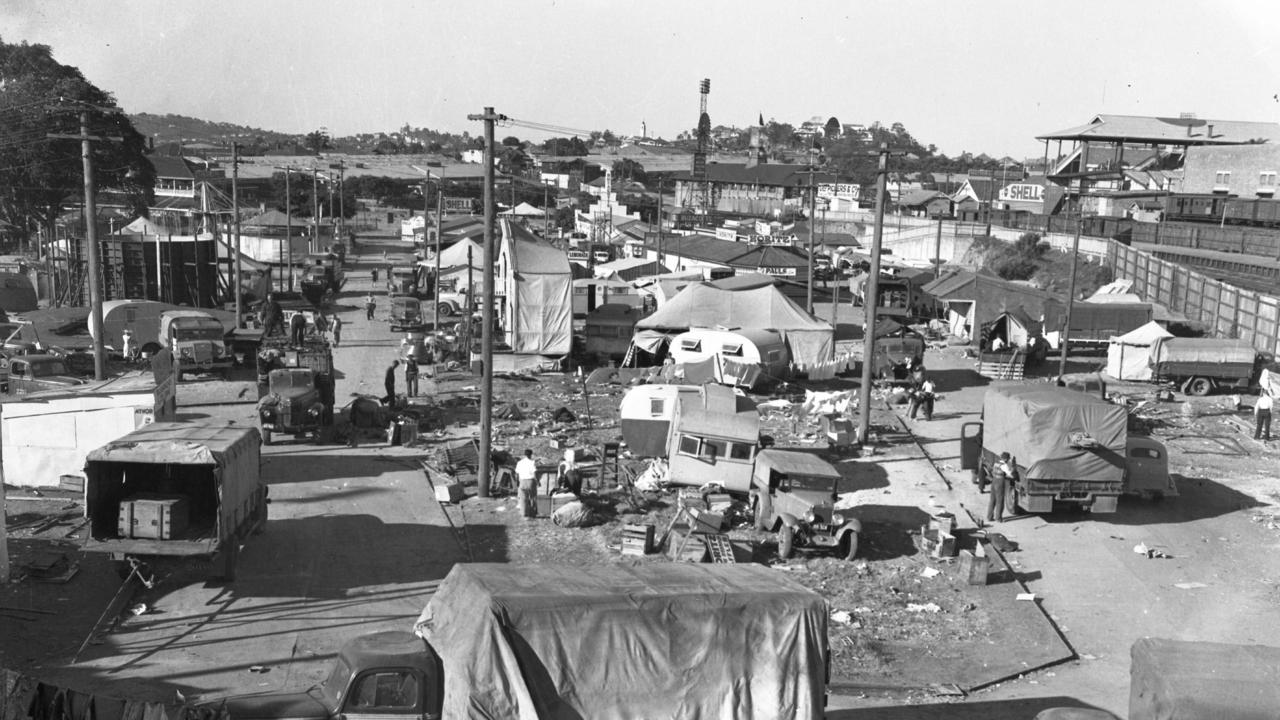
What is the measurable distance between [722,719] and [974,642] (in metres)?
6.25

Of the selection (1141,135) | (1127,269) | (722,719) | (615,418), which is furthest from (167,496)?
(1141,135)

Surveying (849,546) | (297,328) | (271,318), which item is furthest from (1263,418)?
(271,318)

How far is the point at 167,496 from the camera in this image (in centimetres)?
1555

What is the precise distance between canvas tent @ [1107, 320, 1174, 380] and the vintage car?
1742cm

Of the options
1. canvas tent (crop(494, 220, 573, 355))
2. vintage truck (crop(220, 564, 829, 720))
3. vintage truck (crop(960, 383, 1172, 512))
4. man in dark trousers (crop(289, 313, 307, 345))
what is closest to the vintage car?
vintage truck (crop(960, 383, 1172, 512))

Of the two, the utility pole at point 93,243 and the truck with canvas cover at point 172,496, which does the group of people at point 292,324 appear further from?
the truck with canvas cover at point 172,496

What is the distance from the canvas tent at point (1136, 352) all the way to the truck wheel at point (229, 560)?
26839mm

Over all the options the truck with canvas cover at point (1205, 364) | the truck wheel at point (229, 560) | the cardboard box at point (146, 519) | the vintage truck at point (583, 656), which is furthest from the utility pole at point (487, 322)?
the truck with canvas cover at point (1205, 364)

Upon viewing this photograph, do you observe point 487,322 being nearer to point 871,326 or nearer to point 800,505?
point 800,505

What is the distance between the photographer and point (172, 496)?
15586 millimetres

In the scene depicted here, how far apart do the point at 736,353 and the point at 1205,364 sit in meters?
13.2

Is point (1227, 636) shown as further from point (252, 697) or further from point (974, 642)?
point (252, 697)

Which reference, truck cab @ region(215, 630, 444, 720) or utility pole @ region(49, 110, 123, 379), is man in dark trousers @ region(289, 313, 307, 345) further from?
truck cab @ region(215, 630, 444, 720)

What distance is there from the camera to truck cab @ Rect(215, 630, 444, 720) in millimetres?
9703
